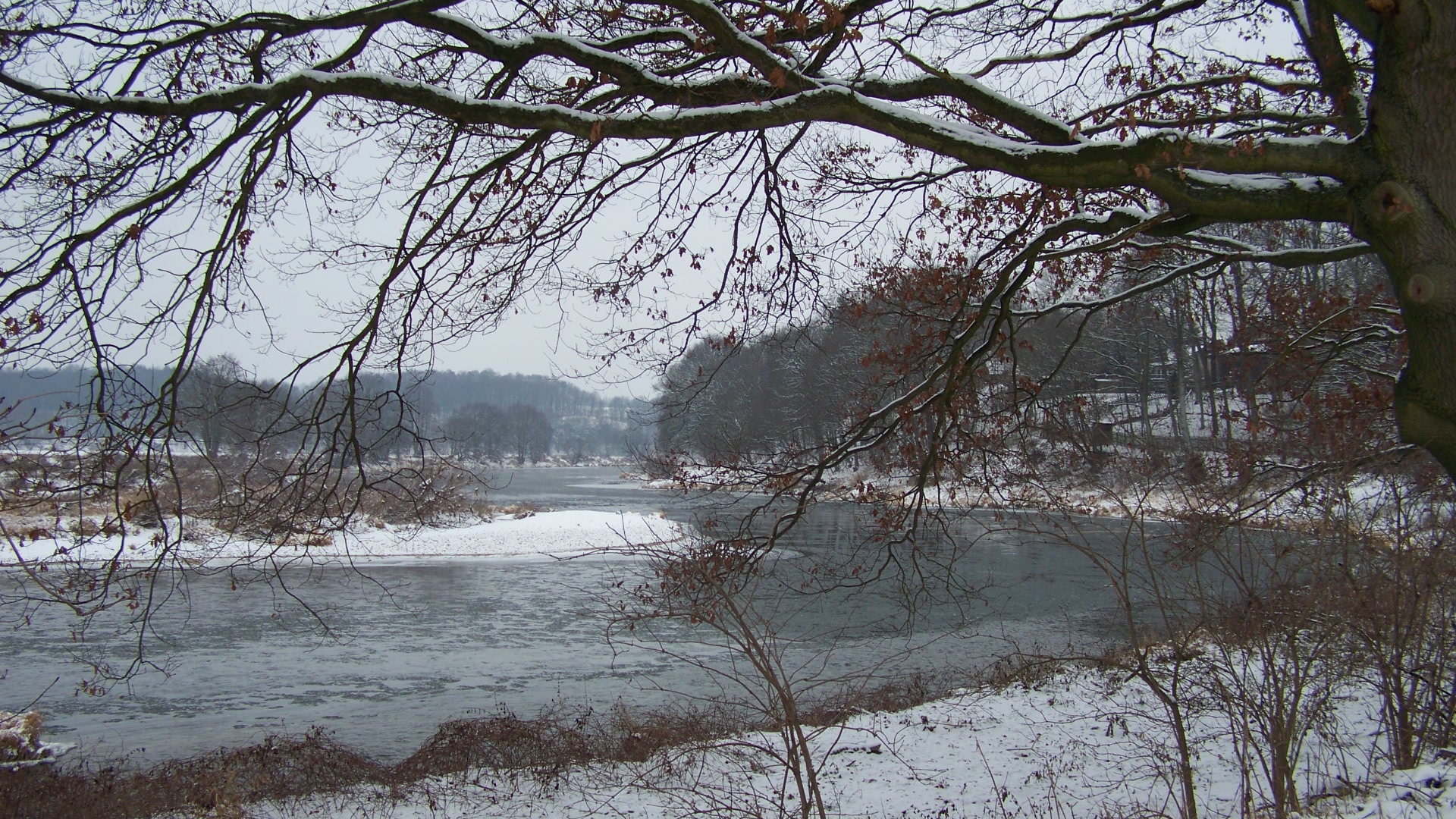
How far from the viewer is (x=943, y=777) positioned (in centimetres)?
822

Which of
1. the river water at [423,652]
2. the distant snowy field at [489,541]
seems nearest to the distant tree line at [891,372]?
the river water at [423,652]

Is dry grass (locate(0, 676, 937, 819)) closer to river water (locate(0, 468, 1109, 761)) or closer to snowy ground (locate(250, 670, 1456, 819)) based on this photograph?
→ snowy ground (locate(250, 670, 1456, 819))

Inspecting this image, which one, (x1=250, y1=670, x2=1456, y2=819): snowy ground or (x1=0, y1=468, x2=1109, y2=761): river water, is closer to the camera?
(x1=250, y1=670, x2=1456, y2=819): snowy ground

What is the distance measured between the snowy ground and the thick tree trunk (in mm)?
3172

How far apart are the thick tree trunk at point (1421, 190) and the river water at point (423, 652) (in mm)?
4429

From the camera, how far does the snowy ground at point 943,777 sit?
6941 millimetres

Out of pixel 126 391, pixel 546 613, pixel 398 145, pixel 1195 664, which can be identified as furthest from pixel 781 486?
pixel 546 613

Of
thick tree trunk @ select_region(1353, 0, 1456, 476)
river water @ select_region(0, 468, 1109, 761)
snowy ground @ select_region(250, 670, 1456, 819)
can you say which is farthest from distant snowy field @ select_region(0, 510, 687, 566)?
thick tree trunk @ select_region(1353, 0, 1456, 476)

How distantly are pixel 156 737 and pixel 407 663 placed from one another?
3894mm

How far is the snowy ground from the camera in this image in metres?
6.94

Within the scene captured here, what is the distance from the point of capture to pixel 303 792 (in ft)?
27.9

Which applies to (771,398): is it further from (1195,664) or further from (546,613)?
(546,613)

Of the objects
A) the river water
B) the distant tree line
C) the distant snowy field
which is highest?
the distant tree line

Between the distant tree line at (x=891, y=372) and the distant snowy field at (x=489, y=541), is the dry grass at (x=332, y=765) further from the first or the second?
the distant snowy field at (x=489, y=541)
